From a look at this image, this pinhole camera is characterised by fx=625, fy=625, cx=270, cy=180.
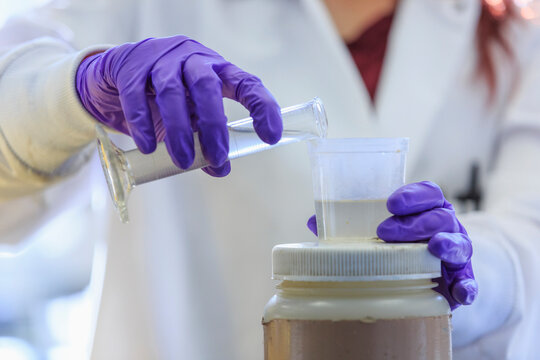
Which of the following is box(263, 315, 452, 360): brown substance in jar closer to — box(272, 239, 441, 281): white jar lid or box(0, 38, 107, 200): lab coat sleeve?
box(272, 239, 441, 281): white jar lid

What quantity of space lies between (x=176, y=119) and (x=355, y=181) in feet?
0.81

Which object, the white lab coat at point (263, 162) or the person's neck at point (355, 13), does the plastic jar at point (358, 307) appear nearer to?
the white lab coat at point (263, 162)

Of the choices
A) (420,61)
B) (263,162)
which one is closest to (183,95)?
(263,162)

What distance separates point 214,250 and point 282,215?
188 mm

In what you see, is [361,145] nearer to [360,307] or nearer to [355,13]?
[360,307]

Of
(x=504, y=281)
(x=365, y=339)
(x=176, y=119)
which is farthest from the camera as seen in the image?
(x=504, y=281)

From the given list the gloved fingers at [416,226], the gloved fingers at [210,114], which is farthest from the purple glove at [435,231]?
the gloved fingers at [210,114]

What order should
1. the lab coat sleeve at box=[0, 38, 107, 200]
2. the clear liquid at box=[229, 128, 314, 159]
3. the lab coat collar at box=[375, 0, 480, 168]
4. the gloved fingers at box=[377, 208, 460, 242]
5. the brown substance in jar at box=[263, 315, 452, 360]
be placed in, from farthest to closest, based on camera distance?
the lab coat collar at box=[375, 0, 480, 168]
the lab coat sleeve at box=[0, 38, 107, 200]
the clear liquid at box=[229, 128, 314, 159]
the gloved fingers at box=[377, 208, 460, 242]
the brown substance in jar at box=[263, 315, 452, 360]

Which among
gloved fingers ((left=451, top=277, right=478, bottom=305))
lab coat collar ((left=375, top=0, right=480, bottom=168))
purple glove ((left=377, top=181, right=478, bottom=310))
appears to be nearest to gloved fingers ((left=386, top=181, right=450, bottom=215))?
purple glove ((left=377, top=181, right=478, bottom=310))

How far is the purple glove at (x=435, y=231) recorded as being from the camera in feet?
2.50

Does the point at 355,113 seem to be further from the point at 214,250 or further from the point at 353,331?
the point at 353,331

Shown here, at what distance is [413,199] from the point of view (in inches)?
32.0

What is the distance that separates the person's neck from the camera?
66.5 inches

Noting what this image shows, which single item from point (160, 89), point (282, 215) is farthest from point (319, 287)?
point (282, 215)
